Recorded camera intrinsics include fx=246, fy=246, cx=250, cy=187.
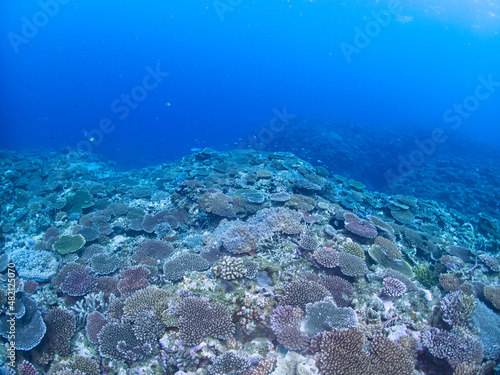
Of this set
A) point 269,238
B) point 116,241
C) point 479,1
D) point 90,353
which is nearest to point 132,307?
point 90,353

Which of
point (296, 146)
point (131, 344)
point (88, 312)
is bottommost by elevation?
point (88, 312)

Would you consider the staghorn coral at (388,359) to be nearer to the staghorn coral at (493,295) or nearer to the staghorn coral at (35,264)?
the staghorn coral at (493,295)

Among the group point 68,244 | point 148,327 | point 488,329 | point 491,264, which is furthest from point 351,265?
point 68,244

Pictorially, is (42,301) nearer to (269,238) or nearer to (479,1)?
(269,238)

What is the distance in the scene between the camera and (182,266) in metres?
6.09

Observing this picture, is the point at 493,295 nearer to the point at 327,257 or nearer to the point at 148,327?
the point at 327,257

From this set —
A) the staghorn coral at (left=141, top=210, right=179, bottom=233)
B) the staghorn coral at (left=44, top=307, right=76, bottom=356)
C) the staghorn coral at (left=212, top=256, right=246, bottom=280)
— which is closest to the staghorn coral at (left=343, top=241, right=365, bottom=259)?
the staghorn coral at (left=212, top=256, right=246, bottom=280)

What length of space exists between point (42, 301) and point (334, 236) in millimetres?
7455

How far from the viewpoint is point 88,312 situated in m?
5.24

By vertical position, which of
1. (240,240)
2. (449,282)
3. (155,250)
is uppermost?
(449,282)

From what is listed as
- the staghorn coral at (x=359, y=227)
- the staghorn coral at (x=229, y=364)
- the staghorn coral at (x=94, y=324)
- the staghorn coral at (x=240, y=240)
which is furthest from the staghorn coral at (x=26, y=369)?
the staghorn coral at (x=359, y=227)

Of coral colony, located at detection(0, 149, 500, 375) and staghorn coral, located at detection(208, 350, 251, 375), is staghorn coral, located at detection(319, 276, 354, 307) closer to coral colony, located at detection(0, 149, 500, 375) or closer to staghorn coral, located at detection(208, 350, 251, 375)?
coral colony, located at detection(0, 149, 500, 375)

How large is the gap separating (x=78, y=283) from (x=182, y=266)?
8.21 feet

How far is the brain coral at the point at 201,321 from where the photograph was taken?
4.10 meters
